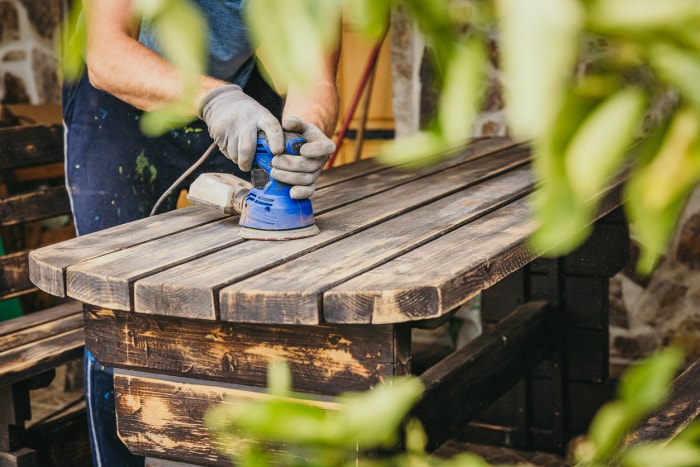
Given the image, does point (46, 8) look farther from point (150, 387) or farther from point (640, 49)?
point (640, 49)

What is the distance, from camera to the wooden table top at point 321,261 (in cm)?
131

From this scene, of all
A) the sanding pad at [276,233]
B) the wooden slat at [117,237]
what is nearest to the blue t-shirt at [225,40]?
the wooden slat at [117,237]

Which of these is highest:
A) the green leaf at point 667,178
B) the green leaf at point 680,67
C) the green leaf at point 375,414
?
the green leaf at point 680,67

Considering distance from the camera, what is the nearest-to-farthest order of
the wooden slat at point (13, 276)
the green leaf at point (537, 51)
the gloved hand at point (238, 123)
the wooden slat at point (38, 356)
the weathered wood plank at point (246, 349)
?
the green leaf at point (537, 51) → the weathered wood plank at point (246, 349) → the gloved hand at point (238, 123) → the wooden slat at point (38, 356) → the wooden slat at point (13, 276)

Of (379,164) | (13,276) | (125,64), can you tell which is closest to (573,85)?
(125,64)

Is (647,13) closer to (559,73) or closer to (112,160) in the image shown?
(559,73)

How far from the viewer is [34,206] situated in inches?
110

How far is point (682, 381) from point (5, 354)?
1599mm

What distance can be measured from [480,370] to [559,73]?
2021mm

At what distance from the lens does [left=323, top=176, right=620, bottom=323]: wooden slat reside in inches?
50.9

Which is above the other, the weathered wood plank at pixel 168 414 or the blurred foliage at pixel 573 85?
the blurred foliage at pixel 573 85

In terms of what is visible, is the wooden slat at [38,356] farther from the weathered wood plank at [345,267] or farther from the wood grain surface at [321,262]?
the weathered wood plank at [345,267]

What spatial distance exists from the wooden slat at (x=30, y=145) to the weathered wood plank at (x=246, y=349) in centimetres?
128

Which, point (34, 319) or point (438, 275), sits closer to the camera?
point (438, 275)
